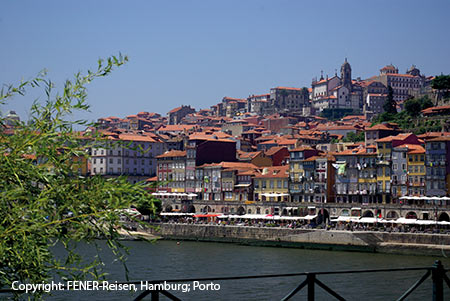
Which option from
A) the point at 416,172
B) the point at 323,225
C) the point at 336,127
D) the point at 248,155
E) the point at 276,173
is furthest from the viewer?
the point at 336,127

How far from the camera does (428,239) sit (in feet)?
175

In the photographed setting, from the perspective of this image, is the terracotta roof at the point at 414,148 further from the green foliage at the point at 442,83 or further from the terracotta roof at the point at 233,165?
the green foliage at the point at 442,83

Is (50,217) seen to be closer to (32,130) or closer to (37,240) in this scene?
(37,240)

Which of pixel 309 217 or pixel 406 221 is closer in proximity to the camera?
pixel 406 221

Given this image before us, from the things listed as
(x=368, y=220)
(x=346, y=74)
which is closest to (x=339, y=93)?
(x=346, y=74)

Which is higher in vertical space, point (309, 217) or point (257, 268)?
point (309, 217)

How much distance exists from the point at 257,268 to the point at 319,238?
1714 cm

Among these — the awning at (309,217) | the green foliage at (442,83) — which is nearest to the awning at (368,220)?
the awning at (309,217)

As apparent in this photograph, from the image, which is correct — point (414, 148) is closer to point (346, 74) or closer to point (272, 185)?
point (272, 185)

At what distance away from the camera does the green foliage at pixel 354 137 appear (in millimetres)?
100750

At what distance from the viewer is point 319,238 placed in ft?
193

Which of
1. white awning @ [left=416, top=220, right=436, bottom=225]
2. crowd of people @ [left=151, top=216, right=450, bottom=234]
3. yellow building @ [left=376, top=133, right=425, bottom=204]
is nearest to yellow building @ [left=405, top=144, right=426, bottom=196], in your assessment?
yellow building @ [left=376, top=133, right=425, bottom=204]

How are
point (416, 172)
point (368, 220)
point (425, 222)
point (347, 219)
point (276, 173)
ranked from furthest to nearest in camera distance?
point (276, 173)
point (416, 172)
point (347, 219)
point (368, 220)
point (425, 222)

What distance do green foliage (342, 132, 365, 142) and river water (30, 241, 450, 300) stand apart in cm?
4390
